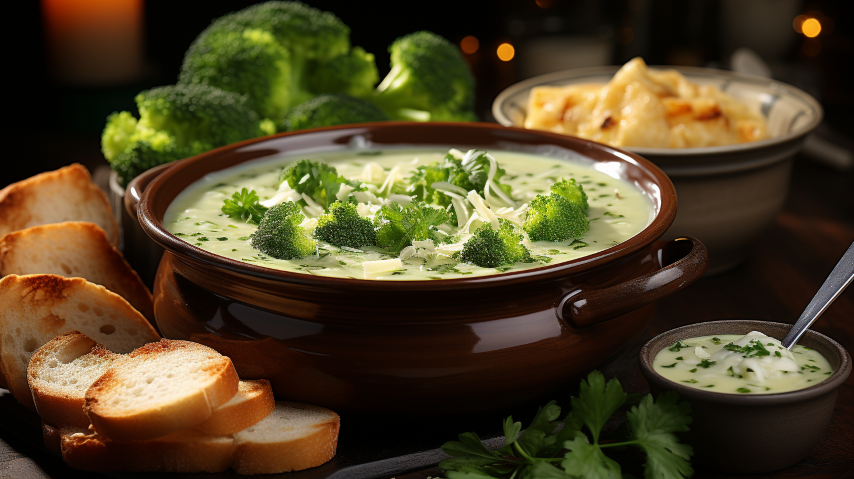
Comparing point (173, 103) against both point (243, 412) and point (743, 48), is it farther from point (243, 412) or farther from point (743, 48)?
point (743, 48)

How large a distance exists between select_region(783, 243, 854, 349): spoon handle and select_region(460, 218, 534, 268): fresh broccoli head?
0.61m

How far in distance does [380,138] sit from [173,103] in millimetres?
790

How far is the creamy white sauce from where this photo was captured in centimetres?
179

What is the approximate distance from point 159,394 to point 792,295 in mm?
2001

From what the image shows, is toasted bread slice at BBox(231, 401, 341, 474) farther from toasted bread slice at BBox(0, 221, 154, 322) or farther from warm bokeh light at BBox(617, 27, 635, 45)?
warm bokeh light at BBox(617, 27, 635, 45)

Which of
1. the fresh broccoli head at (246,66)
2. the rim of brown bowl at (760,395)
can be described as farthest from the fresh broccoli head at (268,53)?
the rim of brown bowl at (760,395)

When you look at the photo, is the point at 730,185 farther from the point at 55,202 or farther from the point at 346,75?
the point at 55,202

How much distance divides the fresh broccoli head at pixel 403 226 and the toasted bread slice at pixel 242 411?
1.43 feet

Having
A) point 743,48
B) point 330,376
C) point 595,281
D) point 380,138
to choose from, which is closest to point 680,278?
point 595,281

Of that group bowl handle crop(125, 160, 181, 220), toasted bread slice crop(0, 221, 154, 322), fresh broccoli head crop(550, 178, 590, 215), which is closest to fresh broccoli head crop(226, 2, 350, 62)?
bowl handle crop(125, 160, 181, 220)

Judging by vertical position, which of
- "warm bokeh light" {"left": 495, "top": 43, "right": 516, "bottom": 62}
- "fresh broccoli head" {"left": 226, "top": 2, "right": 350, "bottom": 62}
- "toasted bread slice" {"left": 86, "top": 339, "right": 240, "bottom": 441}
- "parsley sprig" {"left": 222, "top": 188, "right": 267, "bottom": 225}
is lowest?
"warm bokeh light" {"left": 495, "top": 43, "right": 516, "bottom": 62}

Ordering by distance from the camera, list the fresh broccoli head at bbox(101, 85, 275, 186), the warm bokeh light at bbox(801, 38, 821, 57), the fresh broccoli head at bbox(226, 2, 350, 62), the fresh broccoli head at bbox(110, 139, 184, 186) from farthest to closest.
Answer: the warm bokeh light at bbox(801, 38, 821, 57)
the fresh broccoli head at bbox(226, 2, 350, 62)
the fresh broccoli head at bbox(101, 85, 275, 186)
the fresh broccoli head at bbox(110, 139, 184, 186)

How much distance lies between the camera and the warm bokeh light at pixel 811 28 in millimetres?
7037

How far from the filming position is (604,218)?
2.28 m
